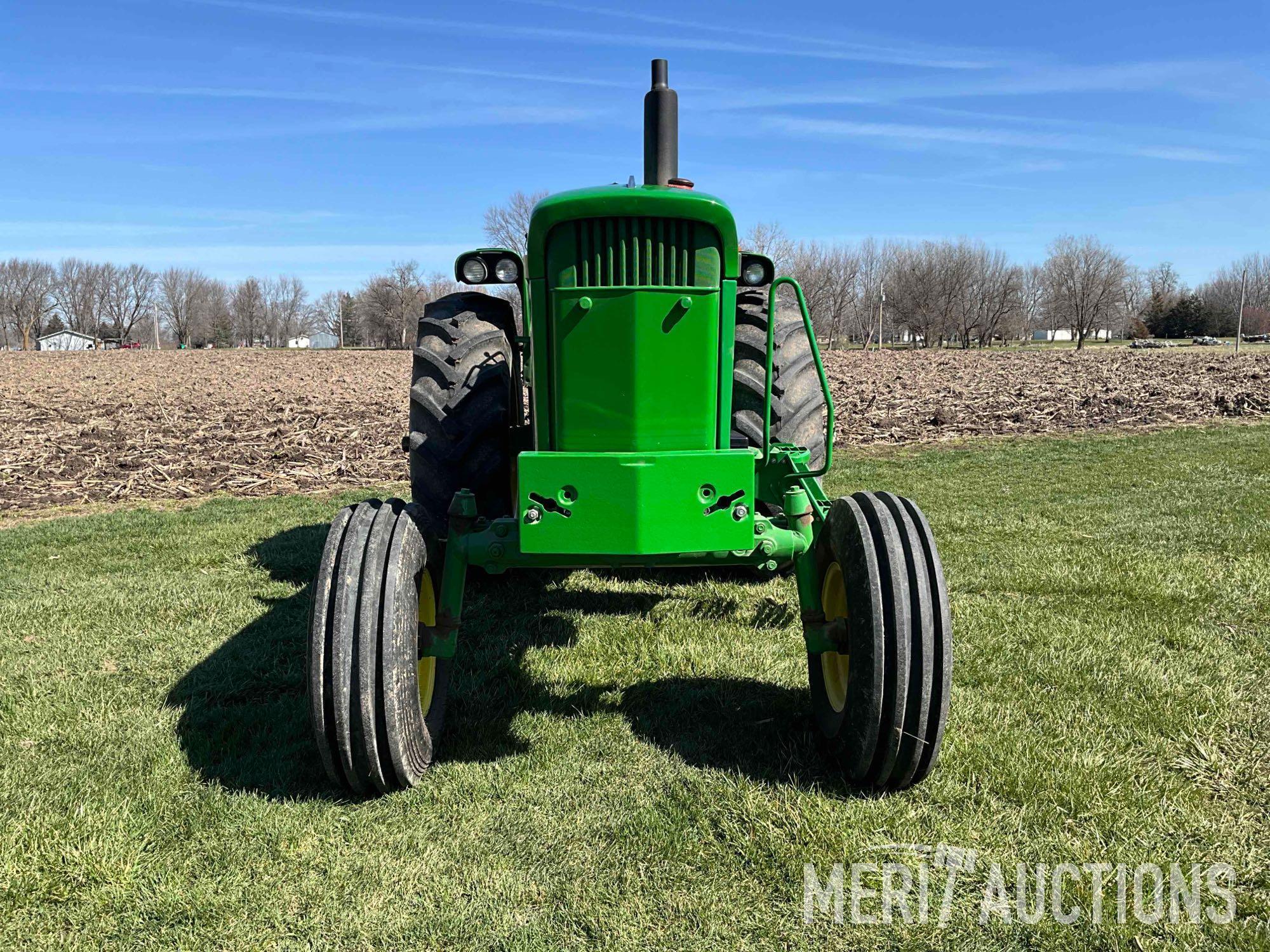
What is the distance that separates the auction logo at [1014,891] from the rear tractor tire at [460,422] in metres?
2.45

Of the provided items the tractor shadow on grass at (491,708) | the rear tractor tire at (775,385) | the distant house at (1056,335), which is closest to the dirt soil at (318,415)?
the tractor shadow on grass at (491,708)

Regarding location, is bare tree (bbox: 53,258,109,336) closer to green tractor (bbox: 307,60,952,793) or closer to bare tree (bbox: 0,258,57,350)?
bare tree (bbox: 0,258,57,350)

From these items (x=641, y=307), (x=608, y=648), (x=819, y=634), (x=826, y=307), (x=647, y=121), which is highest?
(x=826, y=307)

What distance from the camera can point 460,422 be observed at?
419 centimetres

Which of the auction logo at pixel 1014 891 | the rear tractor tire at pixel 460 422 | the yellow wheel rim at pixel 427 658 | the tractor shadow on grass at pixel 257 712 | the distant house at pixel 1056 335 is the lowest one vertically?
the auction logo at pixel 1014 891

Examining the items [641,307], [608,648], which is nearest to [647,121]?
[641,307]

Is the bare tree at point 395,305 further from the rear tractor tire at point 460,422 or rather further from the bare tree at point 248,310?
the rear tractor tire at point 460,422

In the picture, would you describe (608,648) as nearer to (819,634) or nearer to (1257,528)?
(819,634)

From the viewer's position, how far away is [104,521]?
729 cm

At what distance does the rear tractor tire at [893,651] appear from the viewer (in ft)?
9.03

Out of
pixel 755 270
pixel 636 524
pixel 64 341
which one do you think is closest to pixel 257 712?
pixel 636 524

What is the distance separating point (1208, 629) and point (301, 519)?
6344 millimetres

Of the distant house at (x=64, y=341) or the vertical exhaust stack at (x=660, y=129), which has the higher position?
the distant house at (x=64, y=341)

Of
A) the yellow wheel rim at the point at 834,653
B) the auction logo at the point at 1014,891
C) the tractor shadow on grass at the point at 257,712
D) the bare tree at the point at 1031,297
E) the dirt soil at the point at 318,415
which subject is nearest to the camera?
the auction logo at the point at 1014,891
